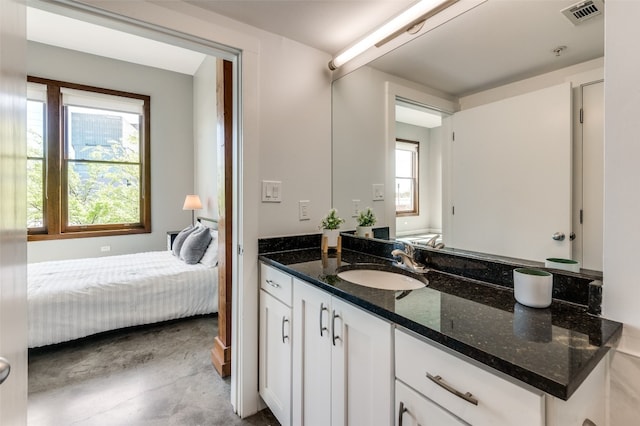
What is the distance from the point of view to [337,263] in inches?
59.5

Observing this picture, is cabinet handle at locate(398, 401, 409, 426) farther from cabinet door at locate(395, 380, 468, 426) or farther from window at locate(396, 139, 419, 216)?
window at locate(396, 139, 419, 216)

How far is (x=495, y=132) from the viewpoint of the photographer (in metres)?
1.18

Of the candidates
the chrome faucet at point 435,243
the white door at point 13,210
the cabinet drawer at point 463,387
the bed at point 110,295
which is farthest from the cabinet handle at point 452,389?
the bed at point 110,295

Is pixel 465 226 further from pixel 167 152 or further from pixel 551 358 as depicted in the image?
pixel 167 152

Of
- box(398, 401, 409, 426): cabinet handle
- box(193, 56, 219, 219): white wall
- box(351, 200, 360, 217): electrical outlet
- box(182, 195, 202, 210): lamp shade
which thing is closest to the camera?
box(398, 401, 409, 426): cabinet handle

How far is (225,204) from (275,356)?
1.02 m

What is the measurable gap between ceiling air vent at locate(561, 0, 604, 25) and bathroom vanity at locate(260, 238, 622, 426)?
2.94ft

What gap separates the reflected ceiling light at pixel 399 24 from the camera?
1283 millimetres

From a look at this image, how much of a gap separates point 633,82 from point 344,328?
3.64 feet

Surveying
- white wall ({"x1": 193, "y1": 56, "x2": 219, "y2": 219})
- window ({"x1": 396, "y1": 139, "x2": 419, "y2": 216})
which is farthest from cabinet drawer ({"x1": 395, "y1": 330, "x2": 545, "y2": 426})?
white wall ({"x1": 193, "y1": 56, "x2": 219, "y2": 219})

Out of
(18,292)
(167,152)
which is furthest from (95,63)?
(18,292)

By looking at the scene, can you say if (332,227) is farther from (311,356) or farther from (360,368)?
(360,368)

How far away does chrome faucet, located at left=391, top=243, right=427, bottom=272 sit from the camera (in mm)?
1355

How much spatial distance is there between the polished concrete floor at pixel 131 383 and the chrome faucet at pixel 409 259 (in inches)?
44.1
